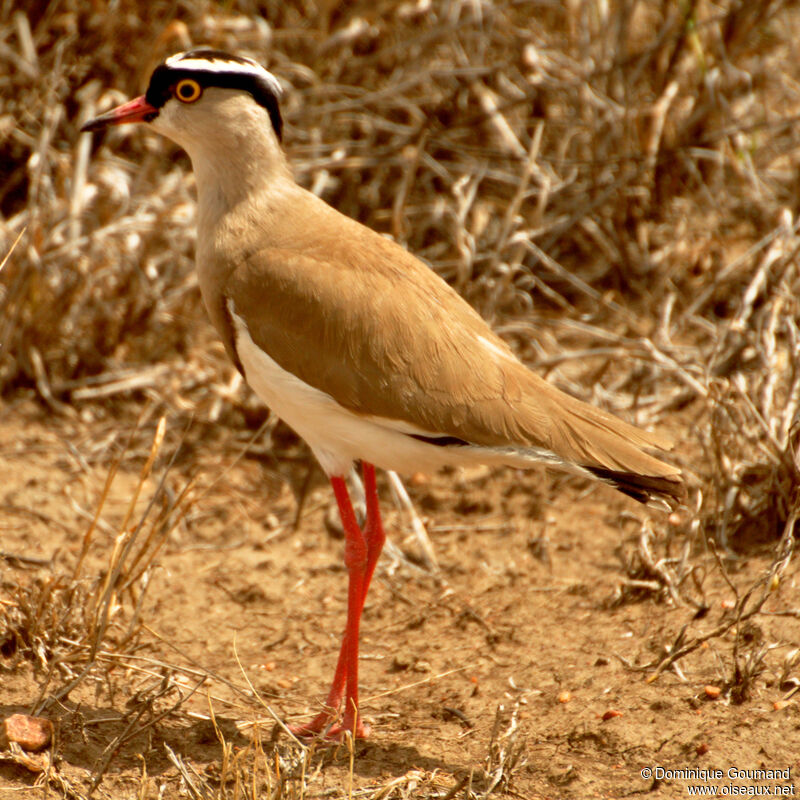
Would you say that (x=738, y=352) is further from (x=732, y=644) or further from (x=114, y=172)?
(x=114, y=172)

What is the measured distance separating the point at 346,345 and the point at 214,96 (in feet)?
3.15

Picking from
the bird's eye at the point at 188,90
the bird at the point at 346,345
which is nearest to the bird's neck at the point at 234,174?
the bird at the point at 346,345

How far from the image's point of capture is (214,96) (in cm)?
367

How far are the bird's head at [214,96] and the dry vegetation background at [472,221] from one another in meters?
1.12

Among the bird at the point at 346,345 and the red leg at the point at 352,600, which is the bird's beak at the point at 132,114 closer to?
the bird at the point at 346,345

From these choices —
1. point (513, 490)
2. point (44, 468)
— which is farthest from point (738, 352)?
point (44, 468)

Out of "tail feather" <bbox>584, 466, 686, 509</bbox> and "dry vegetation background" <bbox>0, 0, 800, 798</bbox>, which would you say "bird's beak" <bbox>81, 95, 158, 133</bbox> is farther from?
"tail feather" <bbox>584, 466, 686, 509</bbox>

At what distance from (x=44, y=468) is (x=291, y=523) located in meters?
1.04

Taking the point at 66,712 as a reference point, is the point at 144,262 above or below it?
above

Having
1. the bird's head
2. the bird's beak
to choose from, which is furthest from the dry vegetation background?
the bird's head

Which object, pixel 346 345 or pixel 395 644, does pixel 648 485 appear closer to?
pixel 346 345

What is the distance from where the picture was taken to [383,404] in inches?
130

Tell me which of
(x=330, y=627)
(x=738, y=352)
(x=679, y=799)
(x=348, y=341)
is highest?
(x=348, y=341)

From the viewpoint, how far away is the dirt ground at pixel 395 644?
3.15m
